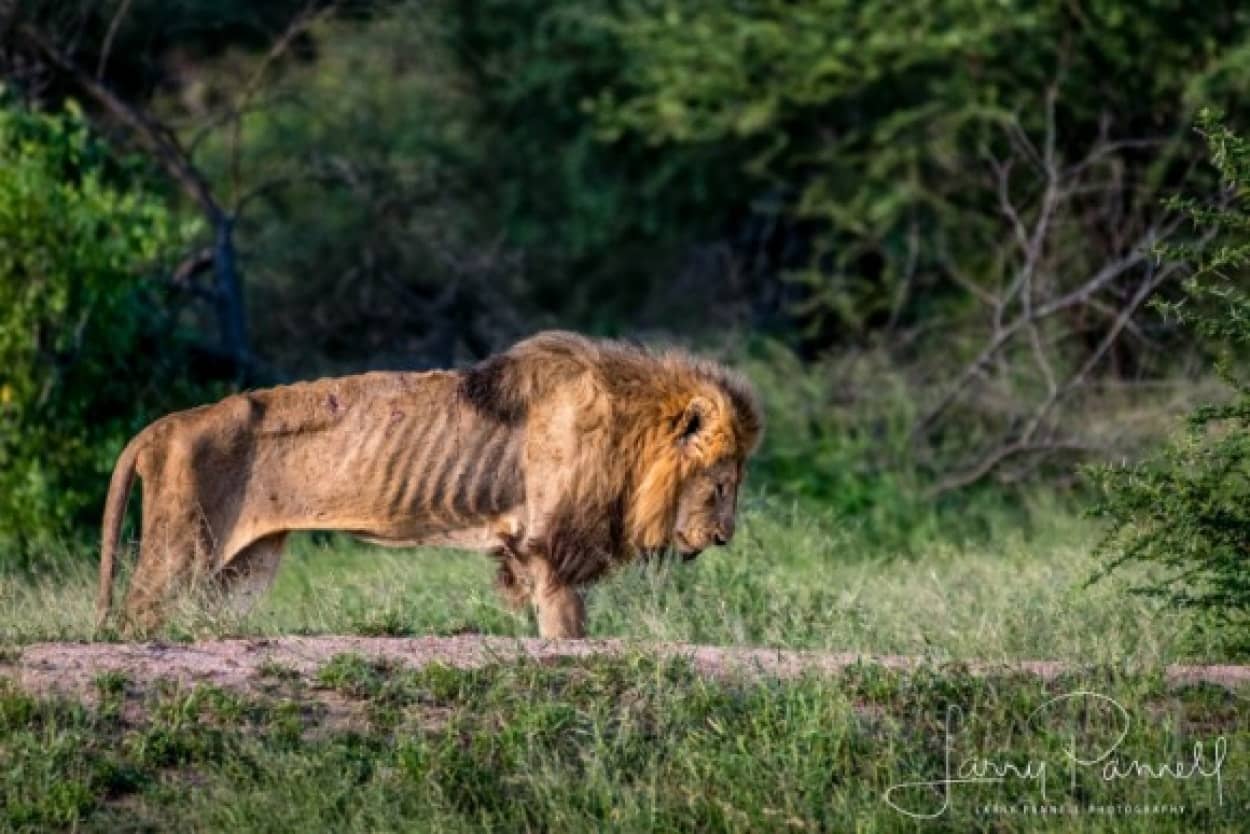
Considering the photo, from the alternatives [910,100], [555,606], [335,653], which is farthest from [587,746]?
[910,100]

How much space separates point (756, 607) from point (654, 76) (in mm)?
9391

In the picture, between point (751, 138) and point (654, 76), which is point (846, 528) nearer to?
point (654, 76)

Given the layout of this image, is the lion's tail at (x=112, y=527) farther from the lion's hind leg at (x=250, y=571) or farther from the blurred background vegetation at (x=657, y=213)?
the blurred background vegetation at (x=657, y=213)

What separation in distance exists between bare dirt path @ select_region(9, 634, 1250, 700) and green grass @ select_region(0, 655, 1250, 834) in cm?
11

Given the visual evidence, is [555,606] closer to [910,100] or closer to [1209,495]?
[1209,495]

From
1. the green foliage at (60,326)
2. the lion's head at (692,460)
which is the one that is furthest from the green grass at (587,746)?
the green foliage at (60,326)

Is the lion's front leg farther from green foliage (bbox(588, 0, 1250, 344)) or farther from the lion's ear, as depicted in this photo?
green foliage (bbox(588, 0, 1250, 344))

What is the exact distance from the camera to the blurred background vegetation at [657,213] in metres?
12.6

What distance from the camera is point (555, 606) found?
8.41 m

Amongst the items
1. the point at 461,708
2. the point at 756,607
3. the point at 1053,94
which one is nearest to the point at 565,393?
the point at 756,607

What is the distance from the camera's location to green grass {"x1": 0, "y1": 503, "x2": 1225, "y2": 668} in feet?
26.3

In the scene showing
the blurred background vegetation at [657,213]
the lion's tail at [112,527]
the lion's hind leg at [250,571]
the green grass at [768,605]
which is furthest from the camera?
the blurred background vegetation at [657,213]

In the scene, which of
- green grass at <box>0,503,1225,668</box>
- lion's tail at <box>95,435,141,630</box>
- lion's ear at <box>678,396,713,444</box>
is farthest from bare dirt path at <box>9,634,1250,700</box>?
lion's ear at <box>678,396,713,444</box>

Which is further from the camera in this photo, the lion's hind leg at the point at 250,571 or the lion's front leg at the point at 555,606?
the lion's hind leg at the point at 250,571
